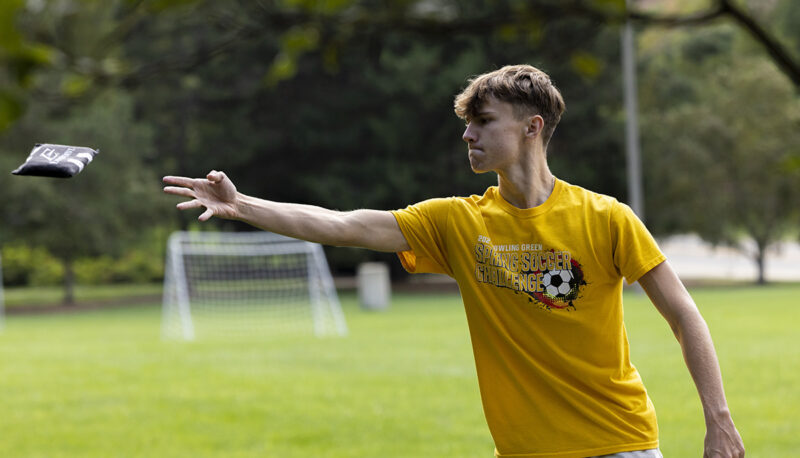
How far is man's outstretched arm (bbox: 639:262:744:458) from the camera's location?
3416 millimetres

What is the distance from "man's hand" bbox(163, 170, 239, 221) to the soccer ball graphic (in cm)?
119

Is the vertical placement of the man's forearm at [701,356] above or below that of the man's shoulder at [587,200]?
below

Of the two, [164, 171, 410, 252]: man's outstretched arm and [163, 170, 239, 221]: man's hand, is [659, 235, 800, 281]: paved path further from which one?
[163, 170, 239, 221]: man's hand

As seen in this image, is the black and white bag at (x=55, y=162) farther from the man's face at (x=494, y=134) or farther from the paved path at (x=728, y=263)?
the paved path at (x=728, y=263)

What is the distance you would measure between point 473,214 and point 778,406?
22.6ft

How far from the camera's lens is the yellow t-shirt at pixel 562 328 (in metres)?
3.63

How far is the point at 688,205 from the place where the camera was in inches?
1310

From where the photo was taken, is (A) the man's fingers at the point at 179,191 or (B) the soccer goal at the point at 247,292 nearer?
(A) the man's fingers at the point at 179,191

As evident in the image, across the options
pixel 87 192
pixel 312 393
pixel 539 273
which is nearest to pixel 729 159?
pixel 87 192

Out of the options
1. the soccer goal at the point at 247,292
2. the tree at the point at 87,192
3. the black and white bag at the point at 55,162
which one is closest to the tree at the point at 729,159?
the soccer goal at the point at 247,292

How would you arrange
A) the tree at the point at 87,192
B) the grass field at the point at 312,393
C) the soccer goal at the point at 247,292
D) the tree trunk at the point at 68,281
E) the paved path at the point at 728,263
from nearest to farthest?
the grass field at the point at 312,393, the soccer goal at the point at 247,292, the tree at the point at 87,192, the tree trunk at the point at 68,281, the paved path at the point at 728,263

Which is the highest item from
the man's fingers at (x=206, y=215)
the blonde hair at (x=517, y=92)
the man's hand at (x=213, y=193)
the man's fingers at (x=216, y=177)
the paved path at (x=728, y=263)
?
the blonde hair at (x=517, y=92)

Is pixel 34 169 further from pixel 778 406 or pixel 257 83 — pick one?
pixel 257 83

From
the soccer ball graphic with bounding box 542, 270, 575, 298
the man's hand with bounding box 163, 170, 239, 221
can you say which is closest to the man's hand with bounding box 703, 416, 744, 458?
the soccer ball graphic with bounding box 542, 270, 575, 298
